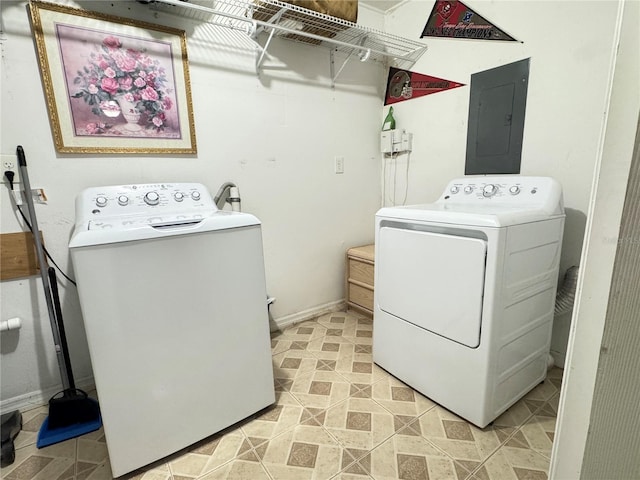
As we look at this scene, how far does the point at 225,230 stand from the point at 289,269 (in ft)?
3.47

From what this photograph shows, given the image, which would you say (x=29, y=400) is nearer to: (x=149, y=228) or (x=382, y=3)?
(x=149, y=228)

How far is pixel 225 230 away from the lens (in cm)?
116

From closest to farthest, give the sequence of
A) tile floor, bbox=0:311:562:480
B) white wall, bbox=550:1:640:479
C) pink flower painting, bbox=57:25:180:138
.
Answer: white wall, bbox=550:1:640:479 → tile floor, bbox=0:311:562:480 → pink flower painting, bbox=57:25:180:138

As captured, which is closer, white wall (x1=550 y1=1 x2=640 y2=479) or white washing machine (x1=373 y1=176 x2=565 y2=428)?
white wall (x1=550 y1=1 x2=640 y2=479)

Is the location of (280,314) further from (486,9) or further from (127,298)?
(486,9)

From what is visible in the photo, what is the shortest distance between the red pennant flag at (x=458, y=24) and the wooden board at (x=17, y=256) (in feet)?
8.49

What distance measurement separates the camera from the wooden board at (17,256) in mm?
1341

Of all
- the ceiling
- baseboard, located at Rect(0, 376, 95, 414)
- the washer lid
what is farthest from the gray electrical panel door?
baseboard, located at Rect(0, 376, 95, 414)

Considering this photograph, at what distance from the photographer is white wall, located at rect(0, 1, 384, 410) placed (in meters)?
1.35

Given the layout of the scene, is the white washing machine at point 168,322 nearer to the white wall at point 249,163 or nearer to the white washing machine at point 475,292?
the white wall at point 249,163

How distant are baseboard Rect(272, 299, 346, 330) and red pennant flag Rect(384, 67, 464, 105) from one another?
1.68 meters

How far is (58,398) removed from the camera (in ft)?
4.38

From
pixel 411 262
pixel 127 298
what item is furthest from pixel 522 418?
pixel 127 298

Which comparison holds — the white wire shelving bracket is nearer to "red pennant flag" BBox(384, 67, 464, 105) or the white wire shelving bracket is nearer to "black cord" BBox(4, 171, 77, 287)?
"red pennant flag" BBox(384, 67, 464, 105)
